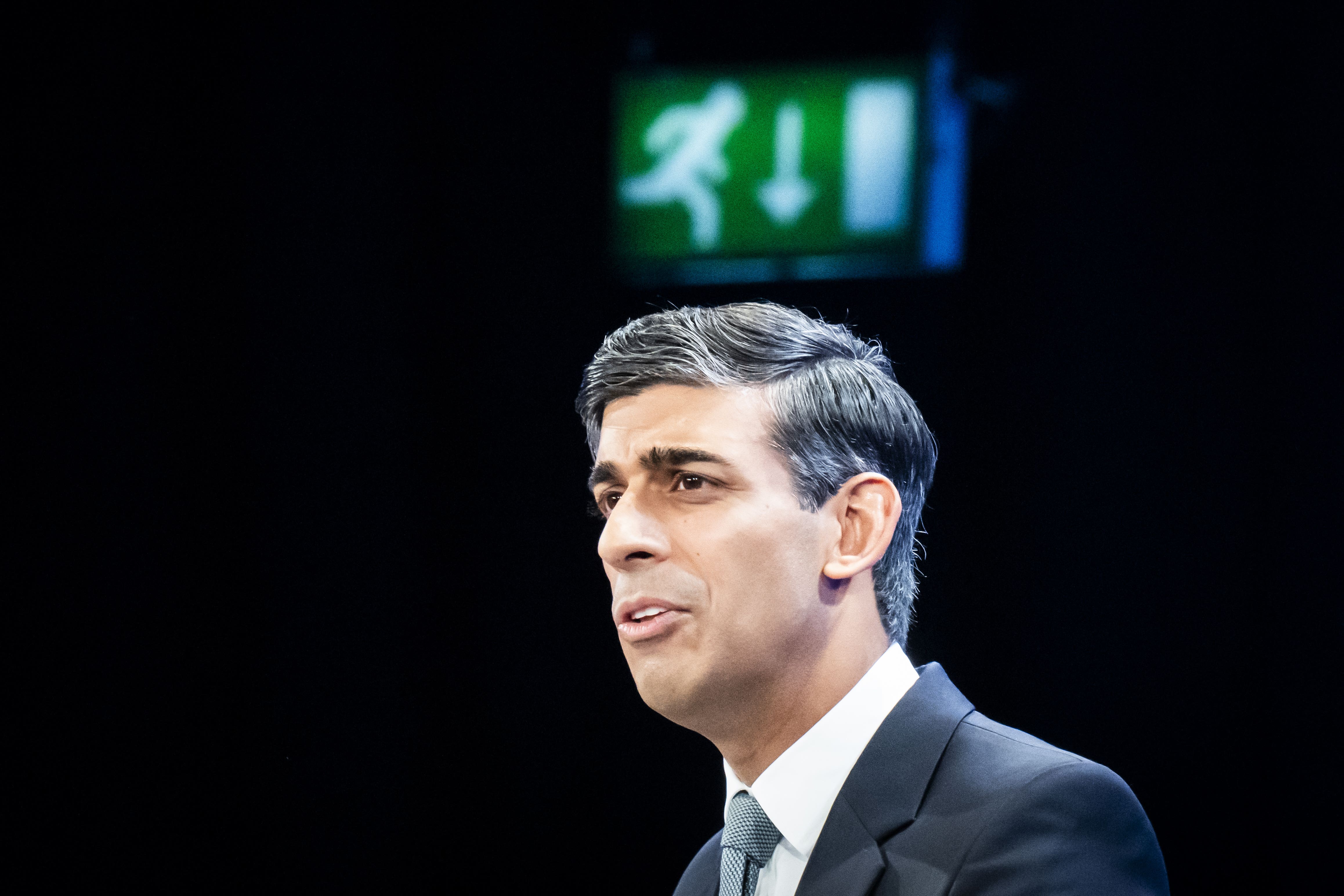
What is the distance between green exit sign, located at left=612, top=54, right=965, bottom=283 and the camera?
2279 mm

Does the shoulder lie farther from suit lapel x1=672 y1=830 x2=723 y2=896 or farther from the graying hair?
suit lapel x1=672 y1=830 x2=723 y2=896

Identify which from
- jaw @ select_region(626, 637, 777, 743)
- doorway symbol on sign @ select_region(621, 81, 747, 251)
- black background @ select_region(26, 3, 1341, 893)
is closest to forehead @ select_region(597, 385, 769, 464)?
jaw @ select_region(626, 637, 777, 743)

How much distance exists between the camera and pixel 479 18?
8.00ft

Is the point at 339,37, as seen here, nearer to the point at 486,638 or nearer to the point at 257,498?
the point at 257,498

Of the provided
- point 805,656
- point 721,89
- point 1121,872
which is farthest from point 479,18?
point 1121,872

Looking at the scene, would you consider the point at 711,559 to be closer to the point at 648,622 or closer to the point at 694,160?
the point at 648,622

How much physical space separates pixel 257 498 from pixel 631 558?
1198 millimetres

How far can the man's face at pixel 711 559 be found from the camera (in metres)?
1.42

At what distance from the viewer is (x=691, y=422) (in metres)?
1.47

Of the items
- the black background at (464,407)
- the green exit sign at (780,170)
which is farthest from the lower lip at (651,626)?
the green exit sign at (780,170)

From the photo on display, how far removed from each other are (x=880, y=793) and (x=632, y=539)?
0.41 metres

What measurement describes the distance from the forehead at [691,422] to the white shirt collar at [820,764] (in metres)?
0.34

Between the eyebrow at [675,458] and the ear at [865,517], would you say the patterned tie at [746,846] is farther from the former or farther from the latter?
the eyebrow at [675,458]

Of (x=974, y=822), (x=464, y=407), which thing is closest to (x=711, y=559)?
(x=974, y=822)
